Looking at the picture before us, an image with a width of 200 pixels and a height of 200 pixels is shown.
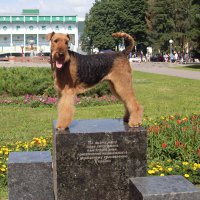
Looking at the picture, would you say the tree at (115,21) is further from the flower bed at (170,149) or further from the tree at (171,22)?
the flower bed at (170,149)

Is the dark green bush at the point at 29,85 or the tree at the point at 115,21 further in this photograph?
the tree at the point at 115,21

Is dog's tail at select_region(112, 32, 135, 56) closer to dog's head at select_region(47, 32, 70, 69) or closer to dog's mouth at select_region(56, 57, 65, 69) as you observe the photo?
dog's head at select_region(47, 32, 70, 69)

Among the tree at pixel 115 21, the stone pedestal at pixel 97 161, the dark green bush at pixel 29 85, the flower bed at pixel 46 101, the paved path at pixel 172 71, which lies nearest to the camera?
the stone pedestal at pixel 97 161

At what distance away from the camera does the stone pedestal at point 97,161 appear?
5.34 metres

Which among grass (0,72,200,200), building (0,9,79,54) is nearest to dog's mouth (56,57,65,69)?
grass (0,72,200,200)

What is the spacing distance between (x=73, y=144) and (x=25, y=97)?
10.3 metres

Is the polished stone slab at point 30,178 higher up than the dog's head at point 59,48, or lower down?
lower down

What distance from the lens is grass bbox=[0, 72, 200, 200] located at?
1029 centimetres

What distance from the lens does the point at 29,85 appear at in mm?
16219

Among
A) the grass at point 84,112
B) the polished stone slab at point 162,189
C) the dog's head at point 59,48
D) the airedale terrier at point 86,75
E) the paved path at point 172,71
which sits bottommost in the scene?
the grass at point 84,112

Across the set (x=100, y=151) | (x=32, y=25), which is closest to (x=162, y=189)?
(x=100, y=151)

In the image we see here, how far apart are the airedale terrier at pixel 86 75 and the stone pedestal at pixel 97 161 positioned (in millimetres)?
212

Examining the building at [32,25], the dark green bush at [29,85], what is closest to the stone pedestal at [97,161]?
the dark green bush at [29,85]

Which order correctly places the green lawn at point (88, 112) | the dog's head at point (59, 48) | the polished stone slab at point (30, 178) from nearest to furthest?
the dog's head at point (59, 48) < the polished stone slab at point (30, 178) < the green lawn at point (88, 112)
